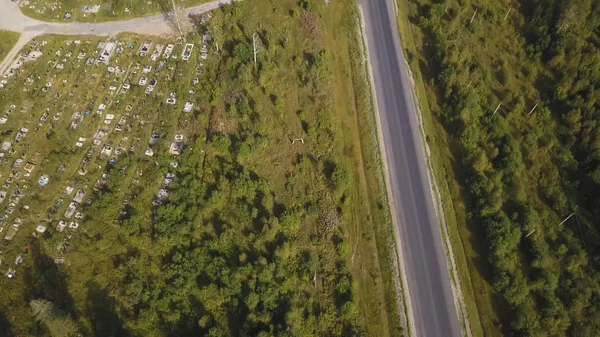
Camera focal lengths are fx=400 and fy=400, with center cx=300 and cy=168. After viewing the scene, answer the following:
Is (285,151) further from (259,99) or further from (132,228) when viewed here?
(132,228)

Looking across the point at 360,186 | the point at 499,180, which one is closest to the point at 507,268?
the point at 499,180

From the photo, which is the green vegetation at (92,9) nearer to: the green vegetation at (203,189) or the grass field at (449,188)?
the green vegetation at (203,189)

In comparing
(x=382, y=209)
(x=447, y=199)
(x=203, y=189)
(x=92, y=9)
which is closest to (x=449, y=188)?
(x=447, y=199)

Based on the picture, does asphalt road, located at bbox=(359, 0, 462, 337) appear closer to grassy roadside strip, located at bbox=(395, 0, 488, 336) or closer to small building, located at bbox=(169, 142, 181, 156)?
grassy roadside strip, located at bbox=(395, 0, 488, 336)

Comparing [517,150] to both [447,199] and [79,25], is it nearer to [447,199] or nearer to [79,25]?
[447,199]

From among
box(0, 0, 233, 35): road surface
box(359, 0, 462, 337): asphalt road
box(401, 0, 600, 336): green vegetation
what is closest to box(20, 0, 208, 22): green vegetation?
box(0, 0, 233, 35): road surface

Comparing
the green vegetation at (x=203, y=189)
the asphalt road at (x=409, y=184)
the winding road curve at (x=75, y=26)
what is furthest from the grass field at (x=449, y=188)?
Result: the winding road curve at (x=75, y=26)
